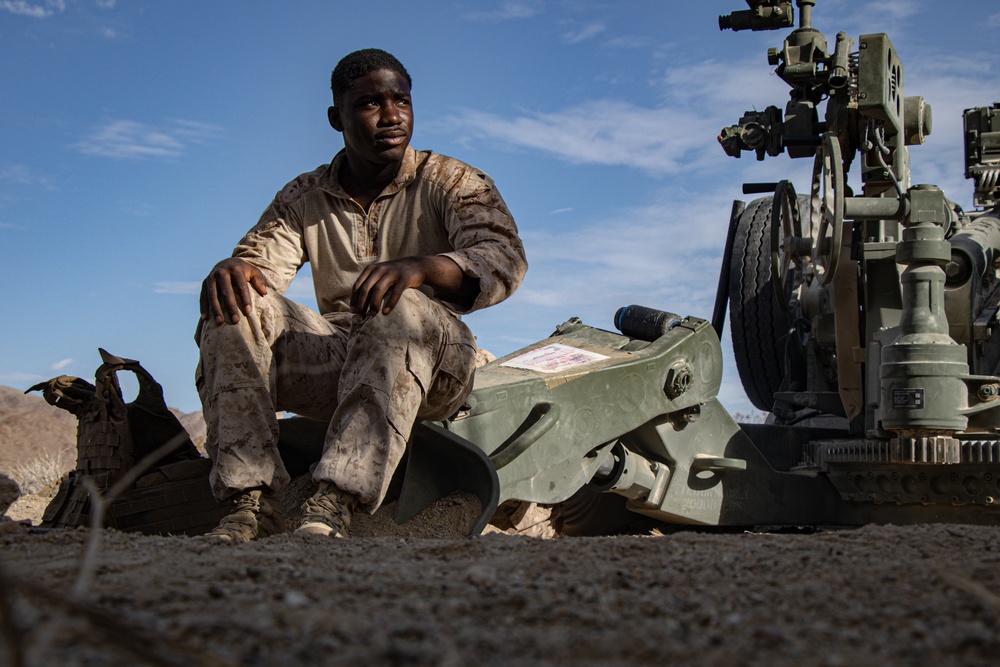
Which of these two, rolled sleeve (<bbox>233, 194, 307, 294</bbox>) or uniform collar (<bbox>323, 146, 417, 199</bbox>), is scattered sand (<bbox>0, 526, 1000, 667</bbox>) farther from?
uniform collar (<bbox>323, 146, 417, 199</bbox>)

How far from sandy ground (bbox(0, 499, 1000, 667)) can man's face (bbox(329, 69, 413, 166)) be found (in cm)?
157

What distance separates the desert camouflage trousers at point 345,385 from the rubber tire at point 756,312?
3598 mm

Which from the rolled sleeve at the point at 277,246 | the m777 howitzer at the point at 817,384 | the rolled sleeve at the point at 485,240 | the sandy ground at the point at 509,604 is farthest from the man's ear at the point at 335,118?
the sandy ground at the point at 509,604

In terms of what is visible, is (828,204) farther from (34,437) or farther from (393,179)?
(34,437)

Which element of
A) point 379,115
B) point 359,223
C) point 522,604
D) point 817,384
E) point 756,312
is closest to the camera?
point 522,604

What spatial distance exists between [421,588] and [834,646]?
2.07 ft

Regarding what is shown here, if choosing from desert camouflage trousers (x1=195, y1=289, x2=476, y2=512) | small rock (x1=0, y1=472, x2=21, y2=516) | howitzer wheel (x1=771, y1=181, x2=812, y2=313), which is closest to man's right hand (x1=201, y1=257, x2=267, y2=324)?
desert camouflage trousers (x1=195, y1=289, x2=476, y2=512)

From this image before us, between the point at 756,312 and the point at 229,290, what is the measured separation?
13.4 ft

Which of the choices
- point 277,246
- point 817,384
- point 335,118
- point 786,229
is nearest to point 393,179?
point 335,118

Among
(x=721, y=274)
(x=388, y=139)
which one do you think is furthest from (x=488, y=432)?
(x=721, y=274)

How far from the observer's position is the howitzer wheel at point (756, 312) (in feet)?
21.1

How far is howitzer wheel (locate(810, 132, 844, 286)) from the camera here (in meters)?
4.28

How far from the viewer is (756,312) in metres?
6.48

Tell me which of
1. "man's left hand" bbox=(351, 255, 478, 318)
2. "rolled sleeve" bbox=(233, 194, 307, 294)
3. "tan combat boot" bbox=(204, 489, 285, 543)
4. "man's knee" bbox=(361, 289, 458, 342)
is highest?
"rolled sleeve" bbox=(233, 194, 307, 294)
